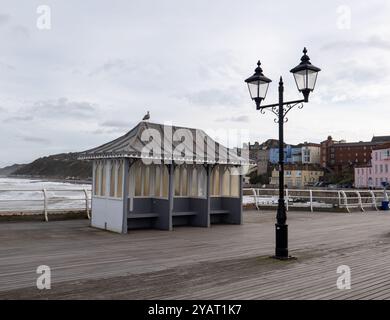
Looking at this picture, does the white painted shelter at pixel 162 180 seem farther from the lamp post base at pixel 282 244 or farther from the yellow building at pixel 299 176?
the yellow building at pixel 299 176

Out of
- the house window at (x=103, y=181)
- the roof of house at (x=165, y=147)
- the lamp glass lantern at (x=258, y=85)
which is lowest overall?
the house window at (x=103, y=181)

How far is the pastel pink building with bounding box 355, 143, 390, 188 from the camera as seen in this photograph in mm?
72500

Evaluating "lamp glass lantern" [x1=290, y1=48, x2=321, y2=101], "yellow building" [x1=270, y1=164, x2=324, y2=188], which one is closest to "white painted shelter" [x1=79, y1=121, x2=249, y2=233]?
"lamp glass lantern" [x1=290, y1=48, x2=321, y2=101]

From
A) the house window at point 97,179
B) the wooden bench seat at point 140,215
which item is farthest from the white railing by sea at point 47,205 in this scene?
the wooden bench seat at point 140,215

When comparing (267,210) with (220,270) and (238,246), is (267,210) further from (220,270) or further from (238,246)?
(220,270)

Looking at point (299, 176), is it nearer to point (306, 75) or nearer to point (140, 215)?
point (140, 215)

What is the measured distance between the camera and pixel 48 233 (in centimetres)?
1060

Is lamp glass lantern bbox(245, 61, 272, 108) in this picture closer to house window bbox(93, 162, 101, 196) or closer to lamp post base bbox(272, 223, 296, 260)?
lamp post base bbox(272, 223, 296, 260)

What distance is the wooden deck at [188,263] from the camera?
5270 millimetres
